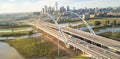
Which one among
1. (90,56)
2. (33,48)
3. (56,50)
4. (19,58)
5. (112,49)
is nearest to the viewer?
(90,56)

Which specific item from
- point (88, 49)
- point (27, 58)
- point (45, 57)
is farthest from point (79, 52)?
point (27, 58)

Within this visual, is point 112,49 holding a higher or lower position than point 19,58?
higher

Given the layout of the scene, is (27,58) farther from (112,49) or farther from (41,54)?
(112,49)

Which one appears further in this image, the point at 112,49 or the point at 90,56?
Answer: the point at 112,49

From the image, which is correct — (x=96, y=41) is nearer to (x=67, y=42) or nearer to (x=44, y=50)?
(x=67, y=42)

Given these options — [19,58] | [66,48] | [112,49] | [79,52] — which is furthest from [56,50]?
[112,49]

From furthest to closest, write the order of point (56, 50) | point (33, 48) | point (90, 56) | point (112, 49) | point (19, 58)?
point (33, 48) → point (56, 50) → point (19, 58) → point (112, 49) → point (90, 56)

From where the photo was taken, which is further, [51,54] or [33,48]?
[33,48]

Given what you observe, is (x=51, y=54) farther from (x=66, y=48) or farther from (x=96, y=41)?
(x=96, y=41)

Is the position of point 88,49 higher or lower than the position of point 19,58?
higher
